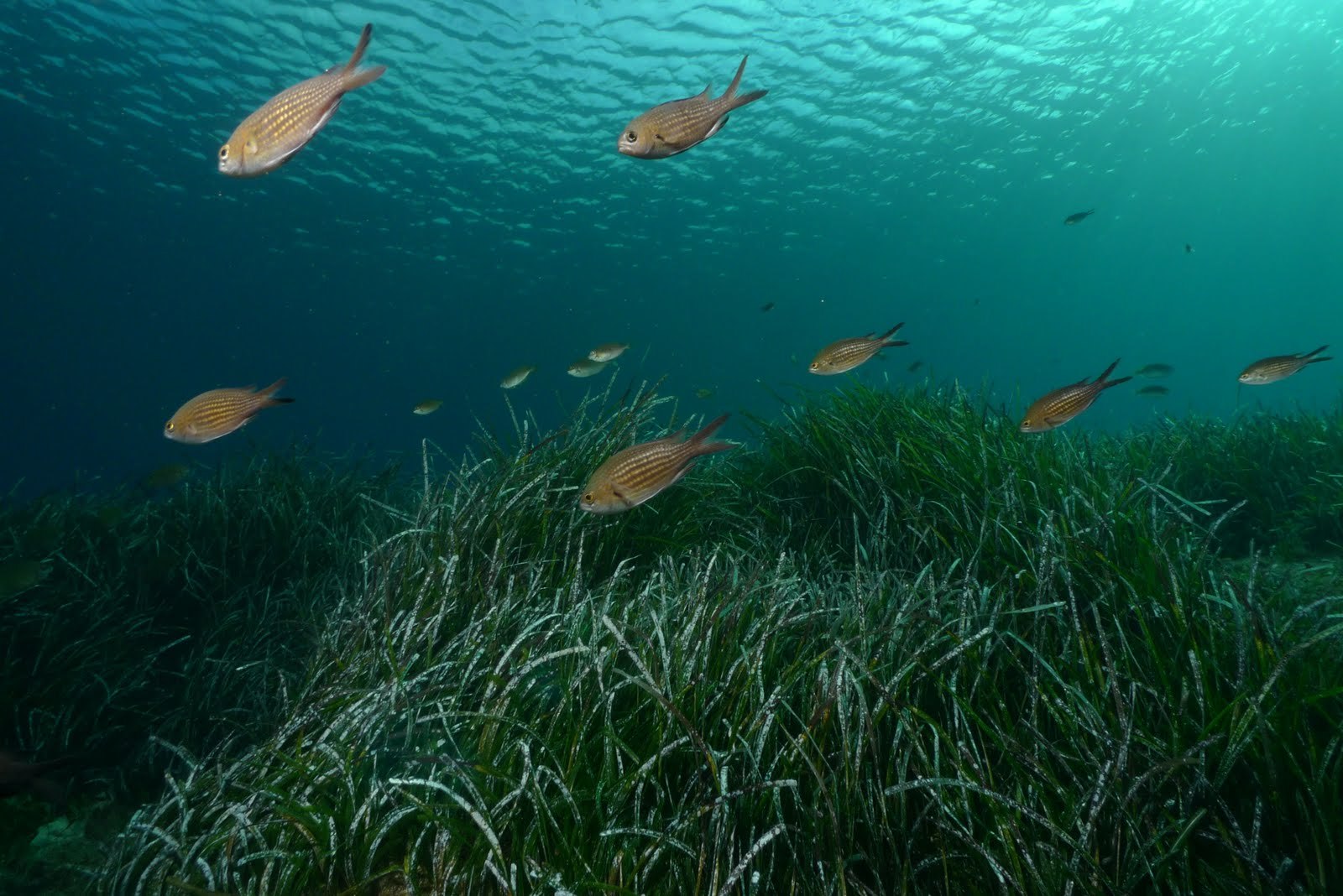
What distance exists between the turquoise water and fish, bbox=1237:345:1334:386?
2.12 meters

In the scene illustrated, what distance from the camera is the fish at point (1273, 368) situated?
19.8 feet

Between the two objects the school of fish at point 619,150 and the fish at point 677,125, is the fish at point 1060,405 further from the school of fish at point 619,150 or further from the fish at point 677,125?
the fish at point 677,125

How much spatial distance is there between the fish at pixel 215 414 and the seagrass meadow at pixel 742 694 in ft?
4.44

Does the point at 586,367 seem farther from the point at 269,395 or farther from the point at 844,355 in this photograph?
the point at 269,395

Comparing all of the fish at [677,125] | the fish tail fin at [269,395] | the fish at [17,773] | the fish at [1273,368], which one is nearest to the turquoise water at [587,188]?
the fish tail fin at [269,395]

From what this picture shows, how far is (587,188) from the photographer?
32.2 metres

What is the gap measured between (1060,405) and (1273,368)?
3.71 metres

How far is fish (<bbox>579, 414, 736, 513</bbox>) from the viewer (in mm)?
3322

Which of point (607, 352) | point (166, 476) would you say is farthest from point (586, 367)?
point (166, 476)

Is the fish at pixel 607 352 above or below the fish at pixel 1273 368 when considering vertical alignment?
above

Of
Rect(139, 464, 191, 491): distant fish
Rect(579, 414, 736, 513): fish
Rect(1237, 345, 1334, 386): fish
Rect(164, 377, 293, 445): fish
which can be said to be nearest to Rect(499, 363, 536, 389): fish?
Rect(139, 464, 191, 491): distant fish

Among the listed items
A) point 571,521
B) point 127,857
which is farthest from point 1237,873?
point 127,857

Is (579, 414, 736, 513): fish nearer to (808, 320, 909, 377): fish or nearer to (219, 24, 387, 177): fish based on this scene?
(219, 24, 387, 177): fish

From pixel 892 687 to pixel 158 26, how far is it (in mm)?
28427
